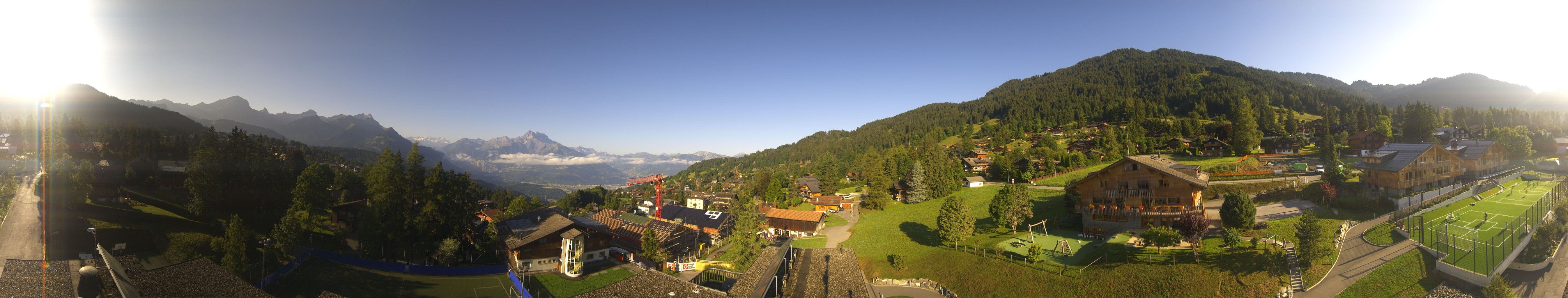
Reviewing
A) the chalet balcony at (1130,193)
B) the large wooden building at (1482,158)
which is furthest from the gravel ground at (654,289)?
the large wooden building at (1482,158)

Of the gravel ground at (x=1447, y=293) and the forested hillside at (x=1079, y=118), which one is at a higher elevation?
the forested hillside at (x=1079, y=118)

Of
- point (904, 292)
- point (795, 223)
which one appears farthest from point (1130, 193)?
point (795, 223)

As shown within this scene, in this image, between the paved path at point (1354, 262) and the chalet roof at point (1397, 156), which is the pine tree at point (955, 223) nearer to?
the paved path at point (1354, 262)

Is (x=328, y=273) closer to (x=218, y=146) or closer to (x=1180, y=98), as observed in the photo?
(x=218, y=146)

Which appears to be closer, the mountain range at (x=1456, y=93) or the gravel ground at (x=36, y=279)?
the gravel ground at (x=36, y=279)

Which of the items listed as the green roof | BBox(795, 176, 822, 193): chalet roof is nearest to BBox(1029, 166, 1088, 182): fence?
BBox(795, 176, 822, 193): chalet roof

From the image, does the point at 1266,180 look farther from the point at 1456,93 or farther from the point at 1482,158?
the point at 1456,93

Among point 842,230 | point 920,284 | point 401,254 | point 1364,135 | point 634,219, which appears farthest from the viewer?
point 634,219
